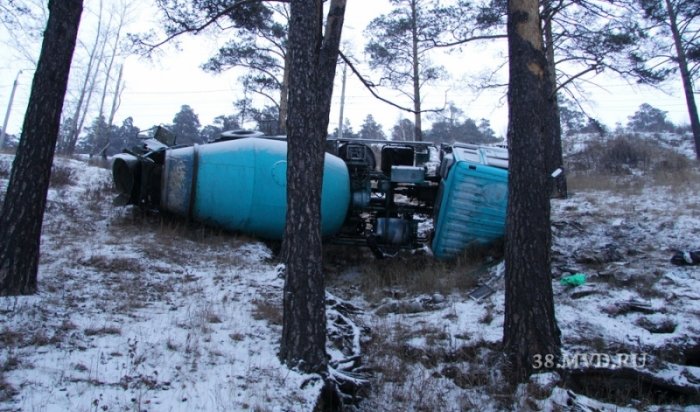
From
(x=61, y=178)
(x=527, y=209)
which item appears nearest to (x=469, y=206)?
(x=527, y=209)

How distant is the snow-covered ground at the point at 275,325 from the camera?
11.7ft

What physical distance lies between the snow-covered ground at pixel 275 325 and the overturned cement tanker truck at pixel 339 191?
1.67ft

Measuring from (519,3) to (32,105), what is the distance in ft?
15.3

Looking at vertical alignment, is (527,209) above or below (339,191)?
below

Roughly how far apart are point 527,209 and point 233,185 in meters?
5.23

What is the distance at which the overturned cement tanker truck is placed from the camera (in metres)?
7.89

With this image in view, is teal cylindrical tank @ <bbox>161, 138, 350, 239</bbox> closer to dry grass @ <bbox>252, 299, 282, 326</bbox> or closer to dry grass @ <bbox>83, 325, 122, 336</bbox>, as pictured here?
dry grass @ <bbox>252, 299, 282, 326</bbox>

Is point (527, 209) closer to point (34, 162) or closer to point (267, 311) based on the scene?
point (267, 311)

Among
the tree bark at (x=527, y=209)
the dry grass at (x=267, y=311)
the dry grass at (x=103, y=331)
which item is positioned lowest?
the dry grass at (x=103, y=331)

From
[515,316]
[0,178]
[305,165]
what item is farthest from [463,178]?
[0,178]

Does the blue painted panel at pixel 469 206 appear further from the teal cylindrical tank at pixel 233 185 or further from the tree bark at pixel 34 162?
the tree bark at pixel 34 162

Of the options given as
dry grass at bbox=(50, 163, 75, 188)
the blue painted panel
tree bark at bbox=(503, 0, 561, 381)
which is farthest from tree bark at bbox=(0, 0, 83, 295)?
dry grass at bbox=(50, 163, 75, 188)

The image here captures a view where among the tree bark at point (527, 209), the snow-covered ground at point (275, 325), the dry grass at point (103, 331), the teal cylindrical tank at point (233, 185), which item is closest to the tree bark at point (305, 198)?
the snow-covered ground at point (275, 325)

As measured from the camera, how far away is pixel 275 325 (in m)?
4.88
